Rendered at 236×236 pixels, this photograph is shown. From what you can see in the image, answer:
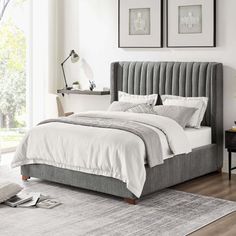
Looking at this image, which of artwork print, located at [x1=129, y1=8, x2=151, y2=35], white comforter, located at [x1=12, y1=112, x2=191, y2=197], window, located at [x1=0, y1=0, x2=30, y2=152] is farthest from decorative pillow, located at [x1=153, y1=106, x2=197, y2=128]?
window, located at [x1=0, y1=0, x2=30, y2=152]

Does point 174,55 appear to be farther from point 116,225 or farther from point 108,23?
point 116,225

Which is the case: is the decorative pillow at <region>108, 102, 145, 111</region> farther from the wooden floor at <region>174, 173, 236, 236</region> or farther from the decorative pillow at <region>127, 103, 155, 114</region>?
the wooden floor at <region>174, 173, 236, 236</region>

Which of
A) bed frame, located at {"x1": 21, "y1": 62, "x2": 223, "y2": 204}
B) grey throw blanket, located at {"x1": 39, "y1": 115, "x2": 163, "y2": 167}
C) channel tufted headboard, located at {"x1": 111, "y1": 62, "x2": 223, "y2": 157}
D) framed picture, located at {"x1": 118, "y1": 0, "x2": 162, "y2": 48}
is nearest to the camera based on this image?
grey throw blanket, located at {"x1": 39, "y1": 115, "x2": 163, "y2": 167}

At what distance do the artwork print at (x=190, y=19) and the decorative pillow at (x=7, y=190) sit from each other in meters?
2.74

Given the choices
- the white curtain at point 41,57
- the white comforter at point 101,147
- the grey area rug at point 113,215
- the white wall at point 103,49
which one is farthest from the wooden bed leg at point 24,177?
the white curtain at point 41,57

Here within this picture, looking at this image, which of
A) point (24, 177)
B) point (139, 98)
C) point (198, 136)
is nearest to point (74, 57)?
point (139, 98)

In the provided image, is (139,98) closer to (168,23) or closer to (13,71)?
(168,23)

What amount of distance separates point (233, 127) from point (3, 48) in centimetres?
325

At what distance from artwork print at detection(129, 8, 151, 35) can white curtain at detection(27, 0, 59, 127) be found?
128 centimetres

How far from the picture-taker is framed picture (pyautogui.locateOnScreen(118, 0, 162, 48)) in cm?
680

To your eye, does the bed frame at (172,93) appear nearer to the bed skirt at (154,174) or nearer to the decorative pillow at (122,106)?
the bed skirt at (154,174)

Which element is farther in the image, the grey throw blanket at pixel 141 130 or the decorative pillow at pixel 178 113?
the decorative pillow at pixel 178 113

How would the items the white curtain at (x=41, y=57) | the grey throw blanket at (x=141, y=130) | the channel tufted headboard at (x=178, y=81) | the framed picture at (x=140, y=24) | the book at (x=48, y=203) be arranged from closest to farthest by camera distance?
1. the book at (x=48, y=203)
2. the grey throw blanket at (x=141, y=130)
3. the channel tufted headboard at (x=178, y=81)
4. the framed picture at (x=140, y=24)
5. the white curtain at (x=41, y=57)

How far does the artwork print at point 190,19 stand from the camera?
6438 mm
